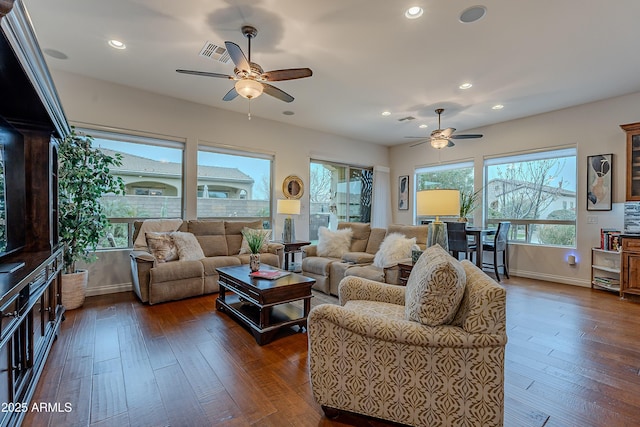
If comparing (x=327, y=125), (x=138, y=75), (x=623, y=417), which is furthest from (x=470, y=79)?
(x=138, y=75)

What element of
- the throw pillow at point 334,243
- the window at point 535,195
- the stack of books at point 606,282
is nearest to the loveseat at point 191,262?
the throw pillow at point 334,243

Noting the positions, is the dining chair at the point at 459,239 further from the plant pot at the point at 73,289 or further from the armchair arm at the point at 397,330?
the plant pot at the point at 73,289

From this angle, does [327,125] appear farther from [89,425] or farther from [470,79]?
[89,425]

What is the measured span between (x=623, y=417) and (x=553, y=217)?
4264 mm

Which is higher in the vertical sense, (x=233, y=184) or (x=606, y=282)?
(x=233, y=184)

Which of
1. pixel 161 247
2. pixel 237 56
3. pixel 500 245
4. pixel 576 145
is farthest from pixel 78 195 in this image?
pixel 576 145

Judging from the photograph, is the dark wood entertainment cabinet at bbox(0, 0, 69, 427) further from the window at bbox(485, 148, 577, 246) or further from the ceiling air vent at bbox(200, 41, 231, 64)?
the window at bbox(485, 148, 577, 246)

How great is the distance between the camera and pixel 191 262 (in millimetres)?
3807

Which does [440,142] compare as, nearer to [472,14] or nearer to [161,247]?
[472,14]

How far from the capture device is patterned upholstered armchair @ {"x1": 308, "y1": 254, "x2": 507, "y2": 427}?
1374 millimetres

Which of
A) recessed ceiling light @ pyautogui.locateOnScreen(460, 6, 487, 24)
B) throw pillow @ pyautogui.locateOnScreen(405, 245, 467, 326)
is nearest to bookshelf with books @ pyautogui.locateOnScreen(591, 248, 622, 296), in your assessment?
recessed ceiling light @ pyautogui.locateOnScreen(460, 6, 487, 24)

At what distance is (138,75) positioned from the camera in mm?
3789

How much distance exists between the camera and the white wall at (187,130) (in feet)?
12.8

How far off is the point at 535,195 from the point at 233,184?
5.46m
